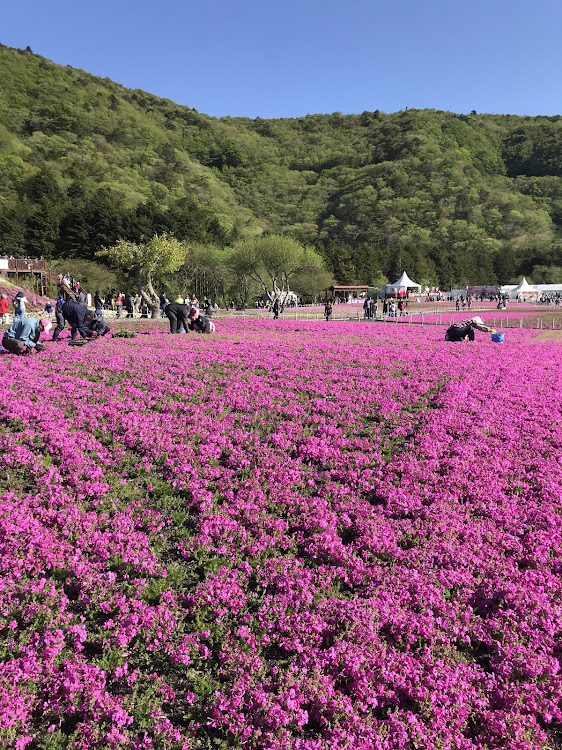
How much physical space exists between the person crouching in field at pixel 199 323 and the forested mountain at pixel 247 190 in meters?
62.4

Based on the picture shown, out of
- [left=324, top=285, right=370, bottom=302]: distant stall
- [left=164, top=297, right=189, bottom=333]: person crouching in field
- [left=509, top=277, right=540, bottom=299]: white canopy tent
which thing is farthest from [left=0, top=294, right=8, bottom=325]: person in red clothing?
[left=509, top=277, right=540, bottom=299]: white canopy tent

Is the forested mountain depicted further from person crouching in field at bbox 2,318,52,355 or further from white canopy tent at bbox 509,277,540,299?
person crouching in field at bbox 2,318,52,355

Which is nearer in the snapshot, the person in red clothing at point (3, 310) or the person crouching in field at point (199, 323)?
the person crouching in field at point (199, 323)

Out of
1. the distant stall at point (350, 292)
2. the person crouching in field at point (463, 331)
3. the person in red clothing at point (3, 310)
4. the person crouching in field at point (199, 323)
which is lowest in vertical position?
the person crouching in field at point (463, 331)

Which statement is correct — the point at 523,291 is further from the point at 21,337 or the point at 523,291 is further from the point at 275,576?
the point at 275,576

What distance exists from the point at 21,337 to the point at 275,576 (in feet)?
45.7

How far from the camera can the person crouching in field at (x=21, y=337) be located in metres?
15.1

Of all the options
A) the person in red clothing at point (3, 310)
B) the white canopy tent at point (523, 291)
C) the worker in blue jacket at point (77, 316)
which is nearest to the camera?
the worker in blue jacket at point (77, 316)

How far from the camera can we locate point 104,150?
13688 cm

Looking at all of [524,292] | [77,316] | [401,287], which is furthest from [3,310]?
[524,292]

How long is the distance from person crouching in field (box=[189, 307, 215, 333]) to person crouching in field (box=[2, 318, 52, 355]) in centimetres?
1046

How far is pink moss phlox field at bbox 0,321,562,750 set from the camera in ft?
11.5

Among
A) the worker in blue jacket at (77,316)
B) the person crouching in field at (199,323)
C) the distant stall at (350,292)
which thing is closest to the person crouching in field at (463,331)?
the person crouching in field at (199,323)

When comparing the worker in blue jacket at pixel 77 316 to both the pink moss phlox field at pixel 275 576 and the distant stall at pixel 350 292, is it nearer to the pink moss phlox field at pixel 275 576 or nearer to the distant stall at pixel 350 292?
the pink moss phlox field at pixel 275 576
